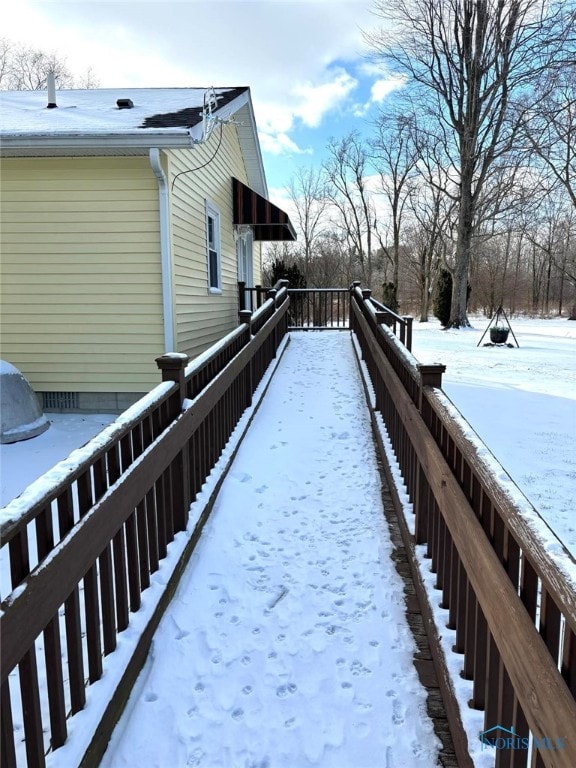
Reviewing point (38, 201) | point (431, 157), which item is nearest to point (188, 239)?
point (38, 201)

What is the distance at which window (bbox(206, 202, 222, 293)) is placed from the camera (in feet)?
30.9

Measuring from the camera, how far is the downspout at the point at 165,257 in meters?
6.69

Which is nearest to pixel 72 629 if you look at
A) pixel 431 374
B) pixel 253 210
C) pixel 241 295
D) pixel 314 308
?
pixel 431 374

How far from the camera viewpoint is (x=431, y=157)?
83.8ft

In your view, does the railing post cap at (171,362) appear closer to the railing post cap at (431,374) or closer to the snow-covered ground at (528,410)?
the railing post cap at (431,374)

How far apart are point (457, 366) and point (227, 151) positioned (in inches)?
257

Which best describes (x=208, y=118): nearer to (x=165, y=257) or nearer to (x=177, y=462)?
(x=165, y=257)

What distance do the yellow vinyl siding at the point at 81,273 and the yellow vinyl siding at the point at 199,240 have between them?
42cm

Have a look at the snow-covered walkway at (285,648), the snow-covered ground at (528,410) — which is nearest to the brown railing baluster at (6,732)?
the snow-covered walkway at (285,648)

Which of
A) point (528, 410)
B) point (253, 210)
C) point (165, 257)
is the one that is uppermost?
point (253, 210)

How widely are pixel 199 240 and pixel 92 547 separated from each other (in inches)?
284

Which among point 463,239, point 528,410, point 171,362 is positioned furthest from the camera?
point 463,239

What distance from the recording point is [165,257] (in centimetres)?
693

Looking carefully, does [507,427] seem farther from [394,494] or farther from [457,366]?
[457,366]
